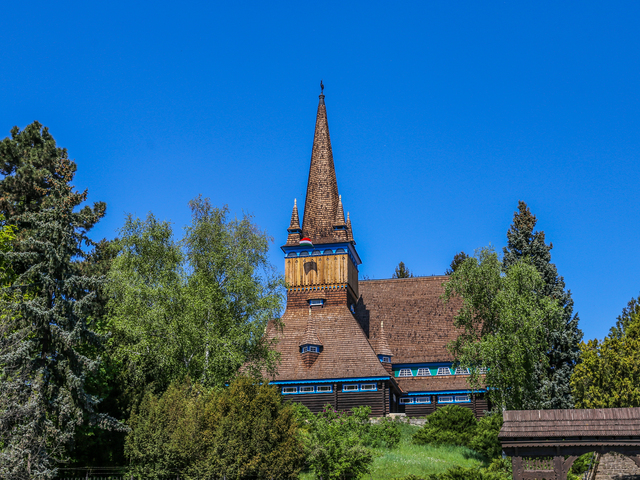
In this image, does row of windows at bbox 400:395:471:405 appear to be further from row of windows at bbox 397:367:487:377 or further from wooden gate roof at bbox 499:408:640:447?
wooden gate roof at bbox 499:408:640:447

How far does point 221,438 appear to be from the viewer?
2355cm

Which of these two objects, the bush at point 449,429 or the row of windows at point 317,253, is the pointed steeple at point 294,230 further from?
the bush at point 449,429

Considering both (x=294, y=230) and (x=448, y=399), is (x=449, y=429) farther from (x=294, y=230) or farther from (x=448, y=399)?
(x=294, y=230)

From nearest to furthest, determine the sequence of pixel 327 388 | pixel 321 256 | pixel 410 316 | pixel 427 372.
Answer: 1. pixel 327 388
2. pixel 427 372
3. pixel 321 256
4. pixel 410 316

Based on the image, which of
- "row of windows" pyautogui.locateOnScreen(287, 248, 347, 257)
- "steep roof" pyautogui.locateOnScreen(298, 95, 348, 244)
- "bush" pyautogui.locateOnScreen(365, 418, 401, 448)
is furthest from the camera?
"steep roof" pyautogui.locateOnScreen(298, 95, 348, 244)

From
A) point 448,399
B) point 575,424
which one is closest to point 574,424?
point 575,424

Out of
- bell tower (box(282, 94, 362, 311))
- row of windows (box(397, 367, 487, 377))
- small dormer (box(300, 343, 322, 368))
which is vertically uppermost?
bell tower (box(282, 94, 362, 311))

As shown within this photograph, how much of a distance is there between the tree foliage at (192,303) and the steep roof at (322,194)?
12.3 metres

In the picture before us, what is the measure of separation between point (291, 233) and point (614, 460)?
2666cm

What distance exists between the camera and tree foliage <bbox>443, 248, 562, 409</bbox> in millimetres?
32188

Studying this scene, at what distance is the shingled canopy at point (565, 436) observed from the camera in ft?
67.0

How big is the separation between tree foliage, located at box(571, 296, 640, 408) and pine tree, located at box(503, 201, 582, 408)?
2884mm

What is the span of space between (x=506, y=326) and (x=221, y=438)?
1592 cm

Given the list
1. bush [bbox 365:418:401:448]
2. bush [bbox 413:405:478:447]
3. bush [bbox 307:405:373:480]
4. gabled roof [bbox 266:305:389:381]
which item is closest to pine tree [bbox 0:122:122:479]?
bush [bbox 307:405:373:480]
